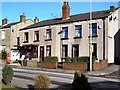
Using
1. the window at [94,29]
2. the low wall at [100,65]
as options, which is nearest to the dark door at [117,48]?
the window at [94,29]

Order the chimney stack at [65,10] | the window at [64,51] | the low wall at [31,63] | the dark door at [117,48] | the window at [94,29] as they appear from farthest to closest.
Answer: the chimney stack at [65,10] < the window at [64,51] < the low wall at [31,63] < the dark door at [117,48] < the window at [94,29]

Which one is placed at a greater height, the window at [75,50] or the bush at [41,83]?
the window at [75,50]

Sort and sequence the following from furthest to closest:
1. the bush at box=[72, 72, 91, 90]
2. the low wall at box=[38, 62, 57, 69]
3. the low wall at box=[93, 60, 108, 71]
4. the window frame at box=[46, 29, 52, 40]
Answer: the window frame at box=[46, 29, 52, 40], the low wall at box=[38, 62, 57, 69], the low wall at box=[93, 60, 108, 71], the bush at box=[72, 72, 91, 90]

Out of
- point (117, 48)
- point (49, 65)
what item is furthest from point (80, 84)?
point (117, 48)

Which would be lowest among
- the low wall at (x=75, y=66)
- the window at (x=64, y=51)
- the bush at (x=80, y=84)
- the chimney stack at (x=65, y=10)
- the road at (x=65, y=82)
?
the road at (x=65, y=82)

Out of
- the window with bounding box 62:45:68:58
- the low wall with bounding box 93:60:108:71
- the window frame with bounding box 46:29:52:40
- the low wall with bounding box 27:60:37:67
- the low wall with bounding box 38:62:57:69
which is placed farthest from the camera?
the window frame with bounding box 46:29:52:40

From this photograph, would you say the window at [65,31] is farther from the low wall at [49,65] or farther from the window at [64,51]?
the low wall at [49,65]

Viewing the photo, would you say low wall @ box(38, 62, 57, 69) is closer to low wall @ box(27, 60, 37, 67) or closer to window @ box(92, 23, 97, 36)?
low wall @ box(27, 60, 37, 67)

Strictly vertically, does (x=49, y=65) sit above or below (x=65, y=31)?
below

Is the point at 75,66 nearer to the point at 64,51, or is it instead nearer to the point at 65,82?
the point at 64,51

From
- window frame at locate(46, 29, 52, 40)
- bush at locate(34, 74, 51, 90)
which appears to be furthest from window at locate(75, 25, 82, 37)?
bush at locate(34, 74, 51, 90)

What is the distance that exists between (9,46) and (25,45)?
806cm

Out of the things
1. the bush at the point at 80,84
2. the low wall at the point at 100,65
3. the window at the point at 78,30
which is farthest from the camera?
the window at the point at 78,30

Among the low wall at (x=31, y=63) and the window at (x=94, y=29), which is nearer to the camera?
the window at (x=94, y=29)
